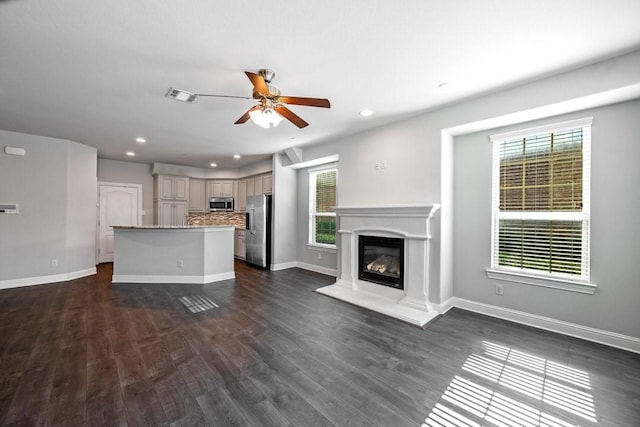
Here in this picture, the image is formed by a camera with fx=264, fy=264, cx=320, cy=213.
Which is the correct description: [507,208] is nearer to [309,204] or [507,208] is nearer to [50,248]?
[309,204]

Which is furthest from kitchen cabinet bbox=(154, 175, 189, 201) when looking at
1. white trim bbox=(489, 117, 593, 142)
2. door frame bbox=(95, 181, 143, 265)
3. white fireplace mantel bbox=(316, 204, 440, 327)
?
white trim bbox=(489, 117, 593, 142)

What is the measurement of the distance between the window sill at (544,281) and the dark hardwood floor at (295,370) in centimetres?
53

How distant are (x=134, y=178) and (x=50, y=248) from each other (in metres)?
2.62

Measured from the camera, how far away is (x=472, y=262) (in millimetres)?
3588

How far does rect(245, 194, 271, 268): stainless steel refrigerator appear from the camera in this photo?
6.05 metres

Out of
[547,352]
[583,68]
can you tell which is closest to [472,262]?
A: [547,352]

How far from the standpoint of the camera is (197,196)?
25.5ft

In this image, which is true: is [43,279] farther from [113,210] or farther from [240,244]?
[240,244]

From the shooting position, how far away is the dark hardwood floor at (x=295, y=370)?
173cm

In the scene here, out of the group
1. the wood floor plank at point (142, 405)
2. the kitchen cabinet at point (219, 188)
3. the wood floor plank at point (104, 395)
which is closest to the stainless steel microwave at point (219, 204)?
the kitchen cabinet at point (219, 188)

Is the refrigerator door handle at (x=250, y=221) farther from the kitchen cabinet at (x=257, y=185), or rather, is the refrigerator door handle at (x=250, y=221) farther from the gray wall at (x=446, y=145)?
the gray wall at (x=446, y=145)

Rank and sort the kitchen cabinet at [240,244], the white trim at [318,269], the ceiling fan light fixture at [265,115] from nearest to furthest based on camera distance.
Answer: the ceiling fan light fixture at [265,115], the white trim at [318,269], the kitchen cabinet at [240,244]

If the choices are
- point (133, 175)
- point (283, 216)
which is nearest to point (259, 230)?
point (283, 216)

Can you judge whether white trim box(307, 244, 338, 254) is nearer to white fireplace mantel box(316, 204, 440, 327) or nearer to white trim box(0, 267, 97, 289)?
white fireplace mantel box(316, 204, 440, 327)
